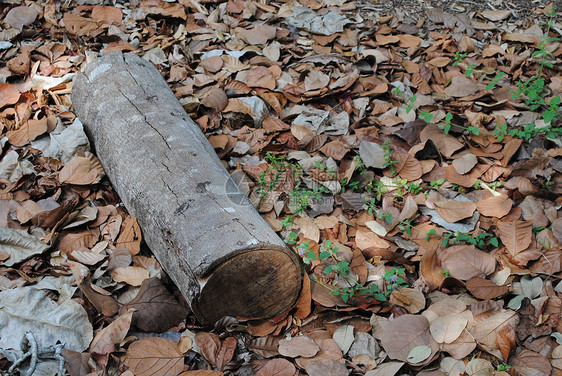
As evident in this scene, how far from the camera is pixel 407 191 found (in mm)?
2715

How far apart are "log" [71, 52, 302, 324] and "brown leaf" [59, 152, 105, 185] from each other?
0.25 feet

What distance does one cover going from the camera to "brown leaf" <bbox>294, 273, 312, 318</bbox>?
2186 millimetres

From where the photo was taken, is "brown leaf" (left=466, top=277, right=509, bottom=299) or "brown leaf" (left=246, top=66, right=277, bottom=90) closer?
"brown leaf" (left=466, top=277, right=509, bottom=299)

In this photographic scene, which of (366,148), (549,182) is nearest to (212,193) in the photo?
(366,148)

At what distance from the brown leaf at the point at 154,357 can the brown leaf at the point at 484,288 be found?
130 cm

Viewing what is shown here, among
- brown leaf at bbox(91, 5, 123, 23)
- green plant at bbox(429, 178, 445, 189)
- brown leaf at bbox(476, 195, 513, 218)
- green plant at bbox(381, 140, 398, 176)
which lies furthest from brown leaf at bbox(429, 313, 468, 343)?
brown leaf at bbox(91, 5, 123, 23)

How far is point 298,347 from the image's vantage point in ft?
6.80

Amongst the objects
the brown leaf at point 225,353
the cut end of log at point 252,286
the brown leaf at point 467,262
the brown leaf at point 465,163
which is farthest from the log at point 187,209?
the brown leaf at point 465,163

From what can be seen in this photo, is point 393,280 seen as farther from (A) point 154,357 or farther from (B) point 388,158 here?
(A) point 154,357

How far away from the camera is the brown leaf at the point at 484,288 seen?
7.11 ft

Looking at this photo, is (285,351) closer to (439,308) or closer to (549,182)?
(439,308)

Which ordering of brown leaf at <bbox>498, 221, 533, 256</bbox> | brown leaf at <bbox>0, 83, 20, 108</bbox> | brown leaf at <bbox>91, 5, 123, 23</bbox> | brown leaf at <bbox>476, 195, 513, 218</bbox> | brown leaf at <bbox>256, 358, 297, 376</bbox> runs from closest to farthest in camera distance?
brown leaf at <bbox>256, 358, 297, 376</bbox> < brown leaf at <bbox>498, 221, 533, 256</bbox> < brown leaf at <bbox>476, 195, 513, 218</bbox> < brown leaf at <bbox>0, 83, 20, 108</bbox> < brown leaf at <bbox>91, 5, 123, 23</bbox>

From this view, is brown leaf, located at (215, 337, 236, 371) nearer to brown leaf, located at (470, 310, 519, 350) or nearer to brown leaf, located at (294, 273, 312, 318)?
brown leaf, located at (294, 273, 312, 318)

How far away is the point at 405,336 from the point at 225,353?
0.76 m
